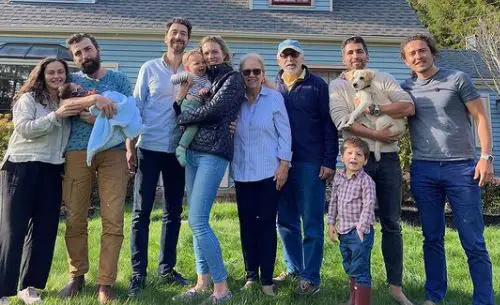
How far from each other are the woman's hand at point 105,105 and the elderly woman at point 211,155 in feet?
1.80

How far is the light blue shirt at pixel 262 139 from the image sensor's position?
3.96m

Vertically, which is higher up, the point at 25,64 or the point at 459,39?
the point at 459,39

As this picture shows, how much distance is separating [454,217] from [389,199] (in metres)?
0.56

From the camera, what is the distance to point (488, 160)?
149 inches

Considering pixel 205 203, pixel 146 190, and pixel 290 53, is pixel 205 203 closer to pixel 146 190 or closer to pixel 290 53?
pixel 146 190

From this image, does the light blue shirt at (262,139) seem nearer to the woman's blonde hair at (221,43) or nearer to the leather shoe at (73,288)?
the woman's blonde hair at (221,43)

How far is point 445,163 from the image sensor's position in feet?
12.6

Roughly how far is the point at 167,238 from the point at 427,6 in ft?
111

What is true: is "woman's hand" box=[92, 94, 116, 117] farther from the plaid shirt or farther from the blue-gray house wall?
the blue-gray house wall

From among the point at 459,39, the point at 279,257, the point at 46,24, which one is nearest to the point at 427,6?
the point at 459,39

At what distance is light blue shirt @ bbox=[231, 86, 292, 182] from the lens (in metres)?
3.96

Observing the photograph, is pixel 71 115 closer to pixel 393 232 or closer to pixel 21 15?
pixel 393 232

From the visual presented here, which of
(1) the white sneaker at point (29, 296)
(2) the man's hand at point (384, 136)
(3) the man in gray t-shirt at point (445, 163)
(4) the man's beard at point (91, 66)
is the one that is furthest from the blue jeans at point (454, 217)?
(1) the white sneaker at point (29, 296)

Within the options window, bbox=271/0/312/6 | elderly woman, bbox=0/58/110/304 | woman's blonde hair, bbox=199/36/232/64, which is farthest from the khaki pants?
window, bbox=271/0/312/6
